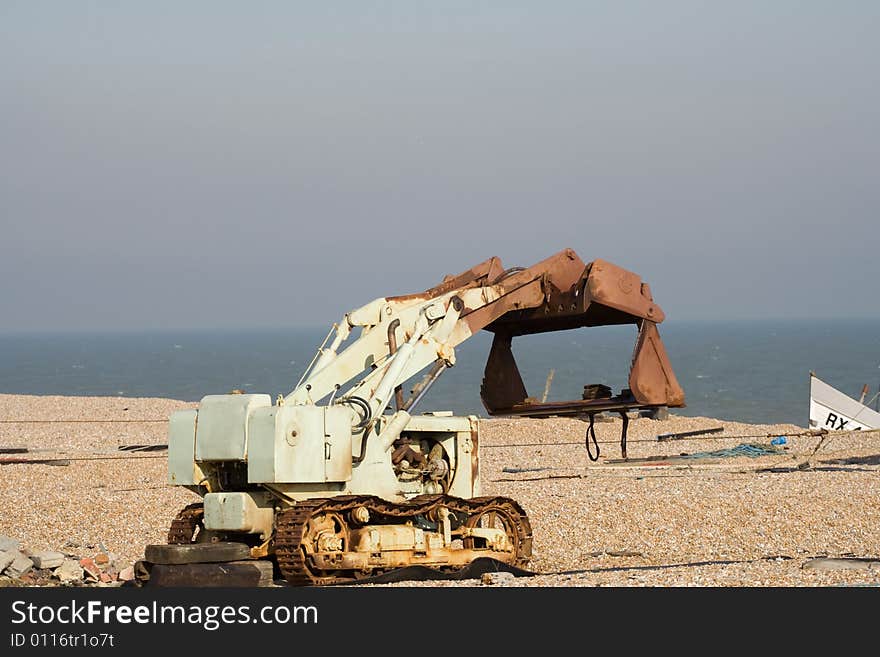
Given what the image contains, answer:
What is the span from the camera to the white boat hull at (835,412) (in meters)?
33.9

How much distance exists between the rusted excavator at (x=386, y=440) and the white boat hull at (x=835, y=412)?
20842 millimetres

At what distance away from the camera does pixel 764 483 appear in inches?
837

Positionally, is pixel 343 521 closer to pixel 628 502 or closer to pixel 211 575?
pixel 211 575

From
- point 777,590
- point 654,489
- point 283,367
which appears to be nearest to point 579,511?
point 654,489

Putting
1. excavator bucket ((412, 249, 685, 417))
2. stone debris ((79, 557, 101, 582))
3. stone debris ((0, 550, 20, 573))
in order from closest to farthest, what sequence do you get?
stone debris ((0, 550, 20, 573)) < stone debris ((79, 557, 101, 582)) < excavator bucket ((412, 249, 685, 417))

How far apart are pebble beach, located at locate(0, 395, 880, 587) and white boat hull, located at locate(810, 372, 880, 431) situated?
2.09m

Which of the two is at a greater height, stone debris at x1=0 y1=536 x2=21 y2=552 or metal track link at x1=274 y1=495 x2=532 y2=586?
metal track link at x1=274 y1=495 x2=532 y2=586

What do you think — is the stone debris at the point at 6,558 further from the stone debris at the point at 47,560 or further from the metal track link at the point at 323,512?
the metal track link at the point at 323,512

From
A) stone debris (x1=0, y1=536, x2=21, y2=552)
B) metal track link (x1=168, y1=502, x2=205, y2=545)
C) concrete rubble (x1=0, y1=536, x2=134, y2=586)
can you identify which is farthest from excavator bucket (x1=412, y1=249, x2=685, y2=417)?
stone debris (x1=0, y1=536, x2=21, y2=552)

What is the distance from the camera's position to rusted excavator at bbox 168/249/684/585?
11.9 metres

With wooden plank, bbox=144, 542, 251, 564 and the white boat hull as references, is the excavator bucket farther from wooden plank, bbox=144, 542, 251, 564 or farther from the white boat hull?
the white boat hull

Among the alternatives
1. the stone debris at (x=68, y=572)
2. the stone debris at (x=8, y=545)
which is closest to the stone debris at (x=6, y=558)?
the stone debris at (x=8, y=545)

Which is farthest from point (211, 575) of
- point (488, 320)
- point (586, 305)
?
point (586, 305)

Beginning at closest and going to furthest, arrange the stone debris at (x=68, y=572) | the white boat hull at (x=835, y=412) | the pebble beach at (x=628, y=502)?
the stone debris at (x=68, y=572)
the pebble beach at (x=628, y=502)
the white boat hull at (x=835, y=412)
